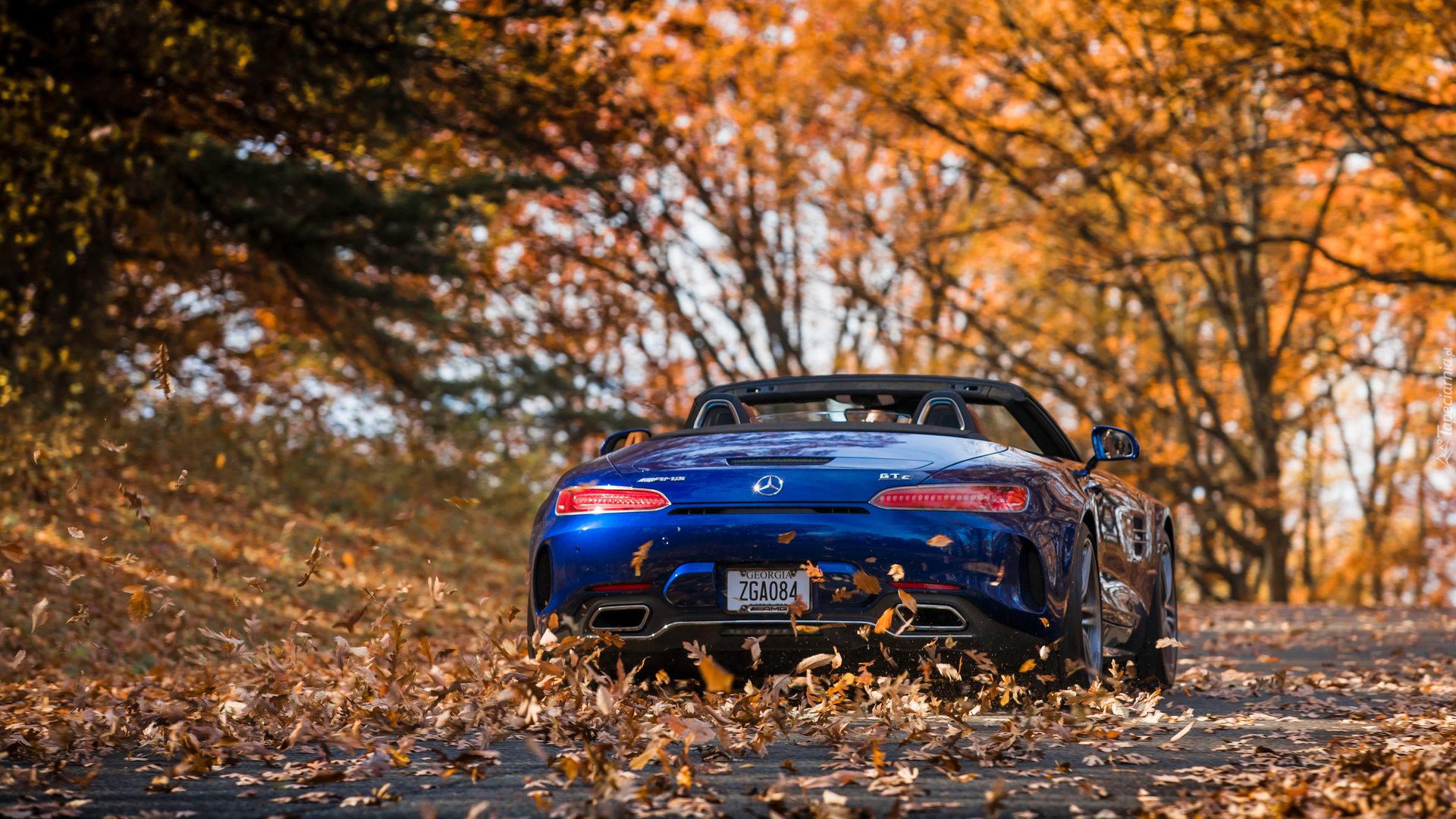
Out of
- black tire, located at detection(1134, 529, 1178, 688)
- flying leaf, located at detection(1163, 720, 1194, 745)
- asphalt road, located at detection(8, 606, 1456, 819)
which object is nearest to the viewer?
asphalt road, located at detection(8, 606, 1456, 819)

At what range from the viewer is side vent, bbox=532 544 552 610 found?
5.99 meters

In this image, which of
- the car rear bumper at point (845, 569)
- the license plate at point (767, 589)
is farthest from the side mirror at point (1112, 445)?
the license plate at point (767, 589)

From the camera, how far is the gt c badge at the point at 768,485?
18.7 ft

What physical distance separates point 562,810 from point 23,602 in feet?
22.5

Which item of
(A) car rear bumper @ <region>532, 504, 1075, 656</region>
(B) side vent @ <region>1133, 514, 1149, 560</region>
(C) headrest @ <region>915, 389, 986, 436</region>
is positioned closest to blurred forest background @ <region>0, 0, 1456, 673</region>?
(A) car rear bumper @ <region>532, 504, 1075, 656</region>

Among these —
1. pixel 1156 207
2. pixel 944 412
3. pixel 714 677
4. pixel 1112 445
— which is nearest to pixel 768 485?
pixel 944 412

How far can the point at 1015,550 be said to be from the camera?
5598 millimetres

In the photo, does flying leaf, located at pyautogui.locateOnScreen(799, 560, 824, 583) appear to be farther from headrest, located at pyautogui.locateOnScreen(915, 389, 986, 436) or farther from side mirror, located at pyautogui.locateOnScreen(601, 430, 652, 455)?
side mirror, located at pyautogui.locateOnScreen(601, 430, 652, 455)

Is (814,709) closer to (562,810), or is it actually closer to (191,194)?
(562,810)

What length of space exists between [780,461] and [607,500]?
730 millimetres

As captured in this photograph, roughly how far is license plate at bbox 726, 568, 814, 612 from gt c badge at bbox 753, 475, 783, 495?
0.30 m

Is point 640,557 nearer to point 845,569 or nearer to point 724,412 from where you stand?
point 845,569

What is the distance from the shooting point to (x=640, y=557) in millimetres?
5719

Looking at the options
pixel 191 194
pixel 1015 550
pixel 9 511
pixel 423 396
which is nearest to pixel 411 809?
pixel 1015 550
